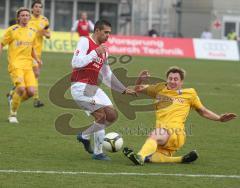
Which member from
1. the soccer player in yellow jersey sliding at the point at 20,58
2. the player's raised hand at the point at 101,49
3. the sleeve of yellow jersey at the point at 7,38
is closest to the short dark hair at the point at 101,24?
the player's raised hand at the point at 101,49

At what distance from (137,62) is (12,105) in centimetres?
1954

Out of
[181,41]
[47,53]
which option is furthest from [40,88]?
[181,41]

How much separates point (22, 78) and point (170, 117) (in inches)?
177

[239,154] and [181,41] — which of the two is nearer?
[239,154]

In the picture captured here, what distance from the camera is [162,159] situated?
9656 millimetres

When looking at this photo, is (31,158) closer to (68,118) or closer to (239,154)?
(239,154)

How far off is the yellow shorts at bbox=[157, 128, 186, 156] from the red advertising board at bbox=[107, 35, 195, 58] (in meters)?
29.4

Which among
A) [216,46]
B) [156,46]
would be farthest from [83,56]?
[216,46]

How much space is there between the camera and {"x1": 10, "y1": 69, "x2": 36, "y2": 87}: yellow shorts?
1344 cm

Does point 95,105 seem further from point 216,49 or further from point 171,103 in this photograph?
point 216,49

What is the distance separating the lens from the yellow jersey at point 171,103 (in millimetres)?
9812

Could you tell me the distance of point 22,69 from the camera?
13.6 meters

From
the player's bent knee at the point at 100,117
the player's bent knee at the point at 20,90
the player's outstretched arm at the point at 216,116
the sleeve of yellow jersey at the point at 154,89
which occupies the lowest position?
the player's bent knee at the point at 20,90

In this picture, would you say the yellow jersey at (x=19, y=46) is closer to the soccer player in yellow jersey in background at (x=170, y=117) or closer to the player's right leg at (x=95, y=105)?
the player's right leg at (x=95, y=105)
